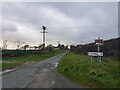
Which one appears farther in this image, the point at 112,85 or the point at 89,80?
the point at 89,80

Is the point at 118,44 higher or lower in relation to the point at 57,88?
higher

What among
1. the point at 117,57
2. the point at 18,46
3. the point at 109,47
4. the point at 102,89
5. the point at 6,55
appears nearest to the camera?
the point at 102,89

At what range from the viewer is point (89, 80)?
13672 mm

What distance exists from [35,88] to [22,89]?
765 mm

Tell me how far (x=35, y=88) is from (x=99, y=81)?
12.7ft

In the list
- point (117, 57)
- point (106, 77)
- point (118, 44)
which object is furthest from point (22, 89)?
point (118, 44)

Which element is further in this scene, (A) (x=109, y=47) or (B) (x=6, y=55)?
(B) (x=6, y=55)

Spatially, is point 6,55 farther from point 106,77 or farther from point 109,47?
point 106,77

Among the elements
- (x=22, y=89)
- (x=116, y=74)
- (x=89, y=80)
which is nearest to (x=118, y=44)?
(x=116, y=74)

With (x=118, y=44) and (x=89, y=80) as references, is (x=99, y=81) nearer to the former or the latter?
(x=89, y=80)

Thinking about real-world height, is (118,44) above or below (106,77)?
above

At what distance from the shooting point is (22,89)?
12289mm

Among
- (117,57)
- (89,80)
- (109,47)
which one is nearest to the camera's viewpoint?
(89,80)

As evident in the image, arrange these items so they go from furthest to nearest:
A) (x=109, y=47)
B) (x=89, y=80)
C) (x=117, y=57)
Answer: (x=109, y=47) < (x=117, y=57) < (x=89, y=80)
